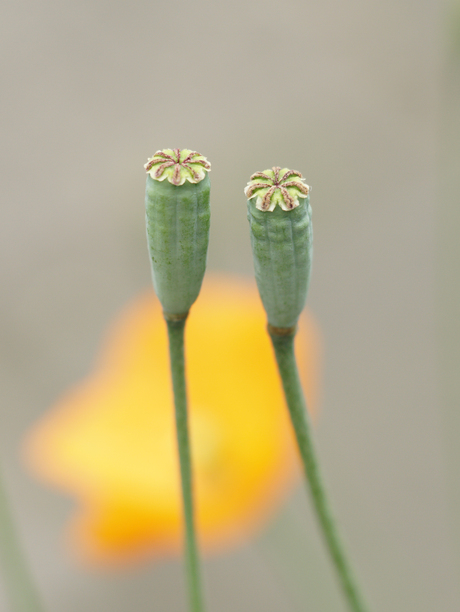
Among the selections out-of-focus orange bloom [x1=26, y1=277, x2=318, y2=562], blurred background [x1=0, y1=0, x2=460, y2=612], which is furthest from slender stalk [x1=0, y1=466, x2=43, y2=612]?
blurred background [x1=0, y1=0, x2=460, y2=612]

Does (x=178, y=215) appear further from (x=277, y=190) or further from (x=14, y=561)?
(x=14, y=561)

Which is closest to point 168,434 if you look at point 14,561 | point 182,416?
point 14,561

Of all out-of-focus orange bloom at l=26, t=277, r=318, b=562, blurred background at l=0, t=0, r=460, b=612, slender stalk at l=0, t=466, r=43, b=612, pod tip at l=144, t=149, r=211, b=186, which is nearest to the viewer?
pod tip at l=144, t=149, r=211, b=186

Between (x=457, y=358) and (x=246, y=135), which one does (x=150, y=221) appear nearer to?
(x=457, y=358)

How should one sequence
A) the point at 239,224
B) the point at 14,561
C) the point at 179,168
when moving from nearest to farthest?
the point at 179,168
the point at 14,561
the point at 239,224

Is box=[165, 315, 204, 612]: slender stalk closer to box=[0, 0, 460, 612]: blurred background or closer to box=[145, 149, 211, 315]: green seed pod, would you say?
box=[145, 149, 211, 315]: green seed pod

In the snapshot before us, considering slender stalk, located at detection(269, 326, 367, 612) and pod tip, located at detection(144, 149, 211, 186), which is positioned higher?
pod tip, located at detection(144, 149, 211, 186)
